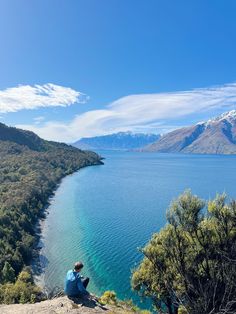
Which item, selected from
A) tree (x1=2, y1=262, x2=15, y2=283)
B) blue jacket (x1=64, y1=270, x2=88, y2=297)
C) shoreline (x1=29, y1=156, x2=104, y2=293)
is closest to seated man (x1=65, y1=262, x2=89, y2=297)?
blue jacket (x1=64, y1=270, x2=88, y2=297)

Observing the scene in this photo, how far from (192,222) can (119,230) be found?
232 ft

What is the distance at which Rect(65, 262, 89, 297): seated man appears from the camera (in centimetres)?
2209

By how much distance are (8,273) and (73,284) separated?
4826 cm

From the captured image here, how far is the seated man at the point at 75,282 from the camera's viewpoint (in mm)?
22086

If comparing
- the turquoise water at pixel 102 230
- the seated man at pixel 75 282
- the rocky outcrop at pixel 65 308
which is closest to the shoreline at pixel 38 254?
the turquoise water at pixel 102 230

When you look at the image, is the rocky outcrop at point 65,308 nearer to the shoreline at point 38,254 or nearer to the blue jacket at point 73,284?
the blue jacket at point 73,284

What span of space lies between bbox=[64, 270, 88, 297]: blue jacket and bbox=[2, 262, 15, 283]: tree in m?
46.5

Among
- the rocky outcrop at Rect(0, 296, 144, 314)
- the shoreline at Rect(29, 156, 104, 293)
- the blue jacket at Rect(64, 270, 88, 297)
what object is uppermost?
the blue jacket at Rect(64, 270, 88, 297)

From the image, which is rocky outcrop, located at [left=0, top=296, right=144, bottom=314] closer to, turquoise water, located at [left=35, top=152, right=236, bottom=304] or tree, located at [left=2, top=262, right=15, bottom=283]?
turquoise water, located at [left=35, top=152, right=236, bottom=304]

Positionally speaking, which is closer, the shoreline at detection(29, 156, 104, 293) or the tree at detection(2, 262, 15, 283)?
the tree at detection(2, 262, 15, 283)

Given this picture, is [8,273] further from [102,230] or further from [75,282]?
[75,282]

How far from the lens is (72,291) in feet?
75.0

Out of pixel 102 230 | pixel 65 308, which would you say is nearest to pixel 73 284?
pixel 65 308

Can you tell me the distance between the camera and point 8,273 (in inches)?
2566
